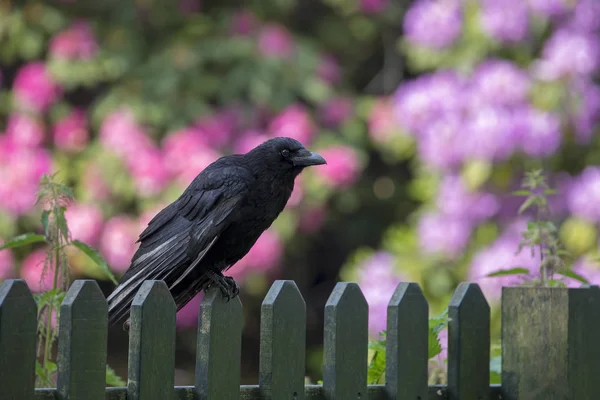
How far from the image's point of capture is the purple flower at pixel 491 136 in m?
5.67

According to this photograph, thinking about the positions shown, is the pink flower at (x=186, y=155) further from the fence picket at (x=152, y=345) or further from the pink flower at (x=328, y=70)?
the fence picket at (x=152, y=345)

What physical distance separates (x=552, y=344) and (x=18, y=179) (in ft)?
15.7

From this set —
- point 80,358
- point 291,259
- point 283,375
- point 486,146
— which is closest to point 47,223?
point 80,358

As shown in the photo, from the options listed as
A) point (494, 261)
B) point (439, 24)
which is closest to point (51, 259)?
point (494, 261)

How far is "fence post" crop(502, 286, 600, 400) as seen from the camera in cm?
228

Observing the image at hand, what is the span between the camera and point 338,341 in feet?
6.81

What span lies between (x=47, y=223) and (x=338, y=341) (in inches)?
28.6

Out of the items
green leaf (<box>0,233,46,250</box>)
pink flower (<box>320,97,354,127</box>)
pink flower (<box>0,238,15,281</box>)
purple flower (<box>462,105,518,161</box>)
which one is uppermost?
pink flower (<box>320,97,354,127</box>)

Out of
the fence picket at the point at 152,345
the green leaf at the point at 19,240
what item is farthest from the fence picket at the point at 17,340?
the green leaf at the point at 19,240

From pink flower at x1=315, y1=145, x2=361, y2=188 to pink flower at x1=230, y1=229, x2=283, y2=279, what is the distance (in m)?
0.56

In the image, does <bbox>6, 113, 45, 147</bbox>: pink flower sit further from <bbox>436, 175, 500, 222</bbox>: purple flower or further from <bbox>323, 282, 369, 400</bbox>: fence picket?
<bbox>323, 282, 369, 400</bbox>: fence picket

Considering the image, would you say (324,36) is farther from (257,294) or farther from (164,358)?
(164,358)

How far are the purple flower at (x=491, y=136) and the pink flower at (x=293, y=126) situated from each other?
1.30m

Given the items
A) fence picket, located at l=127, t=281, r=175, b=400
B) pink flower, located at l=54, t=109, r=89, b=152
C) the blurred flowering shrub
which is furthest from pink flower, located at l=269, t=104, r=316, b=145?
fence picket, located at l=127, t=281, r=175, b=400
